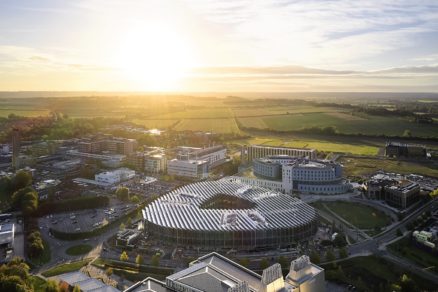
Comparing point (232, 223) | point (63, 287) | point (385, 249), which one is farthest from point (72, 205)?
point (385, 249)

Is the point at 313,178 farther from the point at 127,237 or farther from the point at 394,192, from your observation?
the point at 127,237

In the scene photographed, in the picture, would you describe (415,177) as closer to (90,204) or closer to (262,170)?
(262,170)

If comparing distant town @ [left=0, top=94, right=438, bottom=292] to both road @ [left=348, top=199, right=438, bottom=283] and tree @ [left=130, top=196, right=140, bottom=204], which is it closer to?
road @ [left=348, top=199, right=438, bottom=283]

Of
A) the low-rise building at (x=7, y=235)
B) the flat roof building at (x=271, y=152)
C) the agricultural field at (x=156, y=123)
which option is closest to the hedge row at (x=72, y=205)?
the low-rise building at (x=7, y=235)

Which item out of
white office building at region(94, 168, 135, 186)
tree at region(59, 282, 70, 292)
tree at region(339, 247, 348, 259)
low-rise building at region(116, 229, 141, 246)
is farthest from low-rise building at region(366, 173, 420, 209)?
tree at region(59, 282, 70, 292)

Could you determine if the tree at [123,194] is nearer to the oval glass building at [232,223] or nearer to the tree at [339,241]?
the oval glass building at [232,223]

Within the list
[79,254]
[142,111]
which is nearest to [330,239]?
[79,254]
